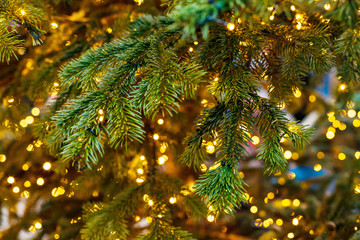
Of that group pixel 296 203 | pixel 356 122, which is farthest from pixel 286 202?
pixel 356 122

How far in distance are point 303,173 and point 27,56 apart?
2388 millimetres

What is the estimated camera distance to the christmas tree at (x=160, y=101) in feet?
1.39

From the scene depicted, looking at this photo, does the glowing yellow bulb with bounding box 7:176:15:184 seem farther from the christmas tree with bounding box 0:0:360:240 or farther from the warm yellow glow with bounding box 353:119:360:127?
the warm yellow glow with bounding box 353:119:360:127

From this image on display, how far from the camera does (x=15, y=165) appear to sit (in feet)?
3.25

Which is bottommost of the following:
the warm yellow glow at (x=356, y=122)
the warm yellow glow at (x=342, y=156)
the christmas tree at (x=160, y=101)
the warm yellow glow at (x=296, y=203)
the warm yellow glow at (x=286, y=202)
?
the warm yellow glow at (x=286, y=202)

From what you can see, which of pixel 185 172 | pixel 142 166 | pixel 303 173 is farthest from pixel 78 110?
pixel 303 173

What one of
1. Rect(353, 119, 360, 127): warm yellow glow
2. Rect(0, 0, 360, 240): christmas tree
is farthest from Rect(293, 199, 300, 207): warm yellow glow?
Rect(353, 119, 360, 127): warm yellow glow

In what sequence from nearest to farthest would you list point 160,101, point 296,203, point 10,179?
point 160,101, point 10,179, point 296,203

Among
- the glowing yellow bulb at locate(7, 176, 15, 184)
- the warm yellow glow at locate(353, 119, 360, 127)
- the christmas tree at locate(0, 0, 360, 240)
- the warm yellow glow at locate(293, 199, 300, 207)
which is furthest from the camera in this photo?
the warm yellow glow at locate(353, 119, 360, 127)

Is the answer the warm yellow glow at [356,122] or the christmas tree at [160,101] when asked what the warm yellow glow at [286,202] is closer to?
the christmas tree at [160,101]

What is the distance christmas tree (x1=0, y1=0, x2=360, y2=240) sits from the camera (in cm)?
42

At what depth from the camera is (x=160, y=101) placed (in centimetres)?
41

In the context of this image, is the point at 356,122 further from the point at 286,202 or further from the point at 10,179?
the point at 10,179

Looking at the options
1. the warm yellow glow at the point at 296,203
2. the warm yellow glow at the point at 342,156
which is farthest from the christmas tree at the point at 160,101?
the warm yellow glow at the point at 342,156
